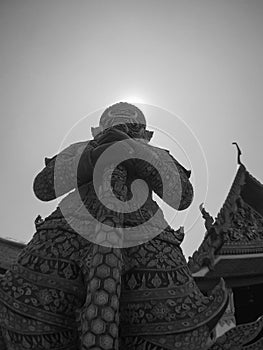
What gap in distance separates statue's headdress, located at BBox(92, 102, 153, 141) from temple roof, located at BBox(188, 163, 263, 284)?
5.29ft

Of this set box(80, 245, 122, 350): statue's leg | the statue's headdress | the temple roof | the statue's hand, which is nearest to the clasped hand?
the statue's hand

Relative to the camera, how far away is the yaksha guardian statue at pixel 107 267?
1.75m

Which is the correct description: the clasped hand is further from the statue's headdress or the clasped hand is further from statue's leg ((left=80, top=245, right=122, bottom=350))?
statue's leg ((left=80, top=245, right=122, bottom=350))

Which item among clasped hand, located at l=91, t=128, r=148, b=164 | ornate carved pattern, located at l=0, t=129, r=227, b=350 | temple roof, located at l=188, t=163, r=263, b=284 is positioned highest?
clasped hand, located at l=91, t=128, r=148, b=164

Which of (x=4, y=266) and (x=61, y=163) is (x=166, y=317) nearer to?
(x=61, y=163)

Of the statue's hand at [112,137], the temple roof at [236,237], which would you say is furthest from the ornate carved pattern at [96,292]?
the temple roof at [236,237]

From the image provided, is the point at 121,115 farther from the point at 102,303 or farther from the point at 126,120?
the point at 102,303

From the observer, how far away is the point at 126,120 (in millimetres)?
→ 2830

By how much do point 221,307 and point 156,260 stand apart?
15.7 inches

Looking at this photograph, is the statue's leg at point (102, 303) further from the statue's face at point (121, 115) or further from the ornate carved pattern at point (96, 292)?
the statue's face at point (121, 115)

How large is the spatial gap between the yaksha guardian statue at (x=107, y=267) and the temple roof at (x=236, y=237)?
1606 mm

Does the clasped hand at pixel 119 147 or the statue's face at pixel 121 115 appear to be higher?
the statue's face at pixel 121 115

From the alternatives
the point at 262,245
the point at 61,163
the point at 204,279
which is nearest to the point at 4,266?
the point at 204,279

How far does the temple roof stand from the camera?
384 centimetres
